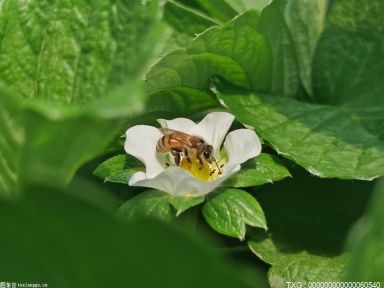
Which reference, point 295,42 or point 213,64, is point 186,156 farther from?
point 295,42

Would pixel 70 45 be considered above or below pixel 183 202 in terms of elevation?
above

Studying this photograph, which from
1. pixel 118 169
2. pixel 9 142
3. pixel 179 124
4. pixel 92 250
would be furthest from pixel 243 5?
pixel 92 250

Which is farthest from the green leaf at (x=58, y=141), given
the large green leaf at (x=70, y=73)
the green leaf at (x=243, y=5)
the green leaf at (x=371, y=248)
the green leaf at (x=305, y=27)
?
the green leaf at (x=243, y=5)

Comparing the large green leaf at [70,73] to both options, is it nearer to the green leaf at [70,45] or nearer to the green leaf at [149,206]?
the green leaf at [70,45]

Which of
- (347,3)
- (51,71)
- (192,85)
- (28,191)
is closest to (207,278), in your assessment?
(28,191)

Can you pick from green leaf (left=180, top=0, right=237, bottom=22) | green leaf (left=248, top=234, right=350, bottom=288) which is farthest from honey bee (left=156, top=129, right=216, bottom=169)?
green leaf (left=180, top=0, right=237, bottom=22)

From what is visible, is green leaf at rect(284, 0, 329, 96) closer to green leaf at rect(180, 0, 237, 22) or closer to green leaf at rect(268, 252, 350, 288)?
green leaf at rect(180, 0, 237, 22)
